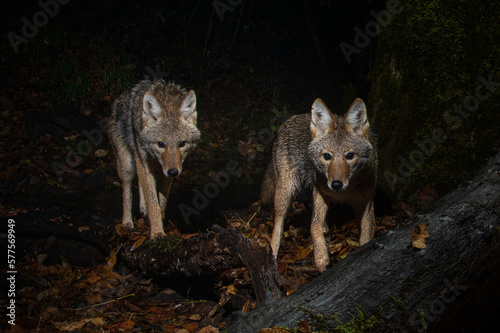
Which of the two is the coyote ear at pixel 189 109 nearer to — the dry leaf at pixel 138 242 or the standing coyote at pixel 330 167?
the standing coyote at pixel 330 167

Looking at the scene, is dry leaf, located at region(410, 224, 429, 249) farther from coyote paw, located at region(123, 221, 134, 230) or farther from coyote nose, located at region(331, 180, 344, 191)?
coyote paw, located at region(123, 221, 134, 230)

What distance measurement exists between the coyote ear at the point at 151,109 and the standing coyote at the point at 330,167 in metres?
1.76

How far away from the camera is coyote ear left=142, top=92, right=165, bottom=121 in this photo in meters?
4.95

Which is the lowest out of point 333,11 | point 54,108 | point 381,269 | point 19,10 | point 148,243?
point 381,269

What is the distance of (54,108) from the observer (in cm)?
959

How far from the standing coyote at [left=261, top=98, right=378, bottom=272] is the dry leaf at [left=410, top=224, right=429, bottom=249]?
1237 mm

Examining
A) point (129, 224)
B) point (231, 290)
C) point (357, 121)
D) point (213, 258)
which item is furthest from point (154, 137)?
point (357, 121)

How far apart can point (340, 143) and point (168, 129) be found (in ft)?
7.07

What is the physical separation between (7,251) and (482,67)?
5503 mm

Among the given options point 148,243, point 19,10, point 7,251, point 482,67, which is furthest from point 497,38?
point 19,10

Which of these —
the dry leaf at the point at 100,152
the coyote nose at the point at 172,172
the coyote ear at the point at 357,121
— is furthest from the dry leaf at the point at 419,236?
the dry leaf at the point at 100,152

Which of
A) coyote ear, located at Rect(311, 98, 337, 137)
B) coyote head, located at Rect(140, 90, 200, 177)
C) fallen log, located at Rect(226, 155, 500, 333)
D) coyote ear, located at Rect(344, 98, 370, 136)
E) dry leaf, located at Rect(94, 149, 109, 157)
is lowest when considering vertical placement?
fallen log, located at Rect(226, 155, 500, 333)

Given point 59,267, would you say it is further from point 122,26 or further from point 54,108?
point 122,26

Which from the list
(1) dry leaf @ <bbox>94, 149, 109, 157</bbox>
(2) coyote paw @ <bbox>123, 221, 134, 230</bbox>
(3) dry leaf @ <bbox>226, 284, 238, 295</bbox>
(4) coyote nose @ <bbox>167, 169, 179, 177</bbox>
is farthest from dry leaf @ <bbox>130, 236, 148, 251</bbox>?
(1) dry leaf @ <bbox>94, 149, 109, 157</bbox>
